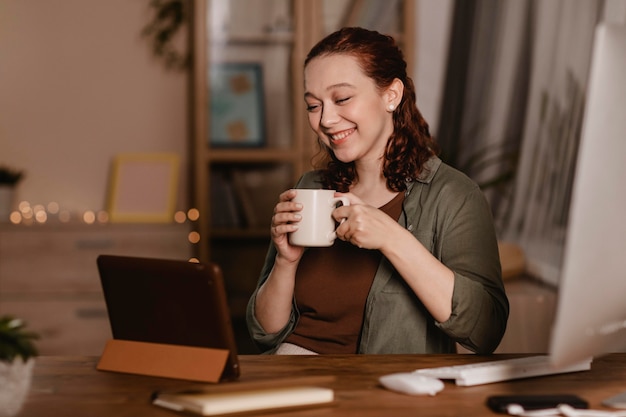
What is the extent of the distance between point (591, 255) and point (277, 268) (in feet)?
2.74

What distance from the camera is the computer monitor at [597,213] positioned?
94cm

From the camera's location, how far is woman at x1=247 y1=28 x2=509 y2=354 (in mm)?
1581

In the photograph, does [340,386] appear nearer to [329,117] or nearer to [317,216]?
[317,216]

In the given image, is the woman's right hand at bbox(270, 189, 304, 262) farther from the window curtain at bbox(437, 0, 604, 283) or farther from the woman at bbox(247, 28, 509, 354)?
the window curtain at bbox(437, 0, 604, 283)

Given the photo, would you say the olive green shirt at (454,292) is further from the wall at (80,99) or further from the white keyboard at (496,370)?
the wall at (80,99)

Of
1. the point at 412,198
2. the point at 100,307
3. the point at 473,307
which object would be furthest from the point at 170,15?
the point at 473,307

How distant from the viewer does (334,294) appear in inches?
69.7

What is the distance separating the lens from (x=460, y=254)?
165 cm

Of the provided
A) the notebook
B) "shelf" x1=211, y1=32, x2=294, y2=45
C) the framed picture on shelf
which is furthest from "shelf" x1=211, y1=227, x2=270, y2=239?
the notebook

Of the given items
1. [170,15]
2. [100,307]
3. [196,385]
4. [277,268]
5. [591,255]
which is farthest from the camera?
[170,15]

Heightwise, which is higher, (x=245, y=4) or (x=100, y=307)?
(x=245, y=4)

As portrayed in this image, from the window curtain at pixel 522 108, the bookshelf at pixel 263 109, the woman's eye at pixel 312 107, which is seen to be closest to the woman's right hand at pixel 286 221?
the woman's eye at pixel 312 107

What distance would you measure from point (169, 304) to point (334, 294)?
1.92ft

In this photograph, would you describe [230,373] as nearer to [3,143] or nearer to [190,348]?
[190,348]
